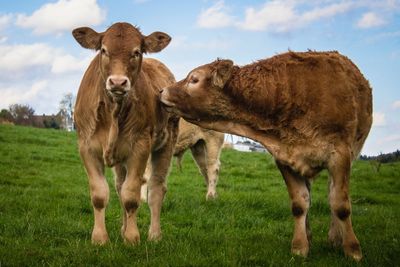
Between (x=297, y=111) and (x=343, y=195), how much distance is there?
3.43 feet

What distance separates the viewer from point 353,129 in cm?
602

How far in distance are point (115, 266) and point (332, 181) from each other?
8.18 ft

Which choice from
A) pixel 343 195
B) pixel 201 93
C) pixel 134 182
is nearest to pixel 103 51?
pixel 201 93

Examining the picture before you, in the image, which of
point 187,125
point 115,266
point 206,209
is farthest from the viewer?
point 187,125

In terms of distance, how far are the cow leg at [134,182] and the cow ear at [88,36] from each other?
1260 mm

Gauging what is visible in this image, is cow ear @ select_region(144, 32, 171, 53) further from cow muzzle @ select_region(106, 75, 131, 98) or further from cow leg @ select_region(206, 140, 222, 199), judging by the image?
cow leg @ select_region(206, 140, 222, 199)

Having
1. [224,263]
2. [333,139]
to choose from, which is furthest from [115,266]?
[333,139]

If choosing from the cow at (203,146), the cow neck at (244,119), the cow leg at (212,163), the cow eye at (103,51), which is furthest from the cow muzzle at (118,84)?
the cow at (203,146)

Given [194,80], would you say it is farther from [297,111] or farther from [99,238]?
[99,238]

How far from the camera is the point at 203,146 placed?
13.2 metres

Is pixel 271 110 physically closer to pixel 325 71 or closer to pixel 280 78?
pixel 280 78

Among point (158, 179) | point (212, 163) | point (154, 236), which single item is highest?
point (212, 163)

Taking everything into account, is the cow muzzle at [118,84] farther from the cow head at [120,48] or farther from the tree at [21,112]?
the tree at [21,112]

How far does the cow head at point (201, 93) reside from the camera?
6.41 metres
